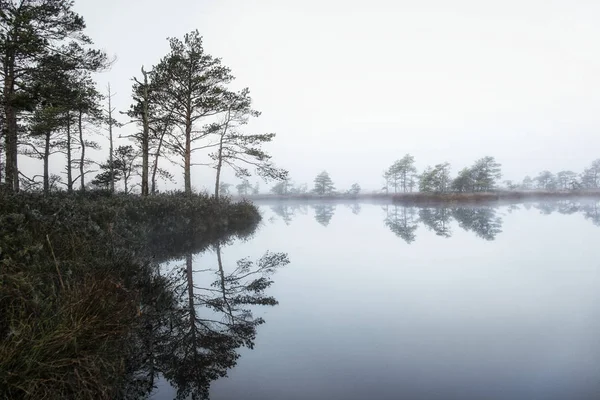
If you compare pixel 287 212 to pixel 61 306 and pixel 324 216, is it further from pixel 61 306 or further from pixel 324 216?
pixel 61 306

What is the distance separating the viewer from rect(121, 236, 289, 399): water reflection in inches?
135

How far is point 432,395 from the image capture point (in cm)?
307

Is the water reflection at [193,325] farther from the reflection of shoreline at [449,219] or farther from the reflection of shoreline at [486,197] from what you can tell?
the reflection of shoreline at [486,197]

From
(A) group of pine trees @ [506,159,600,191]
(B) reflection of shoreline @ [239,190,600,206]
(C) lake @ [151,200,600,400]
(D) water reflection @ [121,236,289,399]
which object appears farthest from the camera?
(A) group of pine trees @ [506,159,600,191]

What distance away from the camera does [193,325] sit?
4.79 metres

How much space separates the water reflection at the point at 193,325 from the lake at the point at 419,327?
9 cm

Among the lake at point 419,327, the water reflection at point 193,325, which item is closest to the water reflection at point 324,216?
the lake at point 419,327

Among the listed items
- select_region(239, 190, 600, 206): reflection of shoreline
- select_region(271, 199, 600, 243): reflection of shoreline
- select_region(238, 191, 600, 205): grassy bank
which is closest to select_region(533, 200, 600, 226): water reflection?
select_region(271, 199, 600, 243): reflection of shoreline

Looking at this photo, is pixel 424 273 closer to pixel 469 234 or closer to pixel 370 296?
pixel 370 296

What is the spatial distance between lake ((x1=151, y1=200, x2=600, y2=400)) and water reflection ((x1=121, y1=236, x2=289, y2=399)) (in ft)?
0.31

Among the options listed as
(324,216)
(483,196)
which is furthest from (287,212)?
(483,196)

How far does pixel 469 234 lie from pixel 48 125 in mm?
19309

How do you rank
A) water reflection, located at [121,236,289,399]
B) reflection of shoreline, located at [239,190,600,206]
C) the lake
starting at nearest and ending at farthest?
the lake, water reflection, located at [121,236,289,399], reflection of shoreline, located at [239,190,600,206]

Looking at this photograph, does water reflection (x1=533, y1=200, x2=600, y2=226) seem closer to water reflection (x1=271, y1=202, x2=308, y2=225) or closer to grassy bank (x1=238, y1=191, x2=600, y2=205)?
grassy bank (x1=238, y1=191, x2=600, y2=205)
